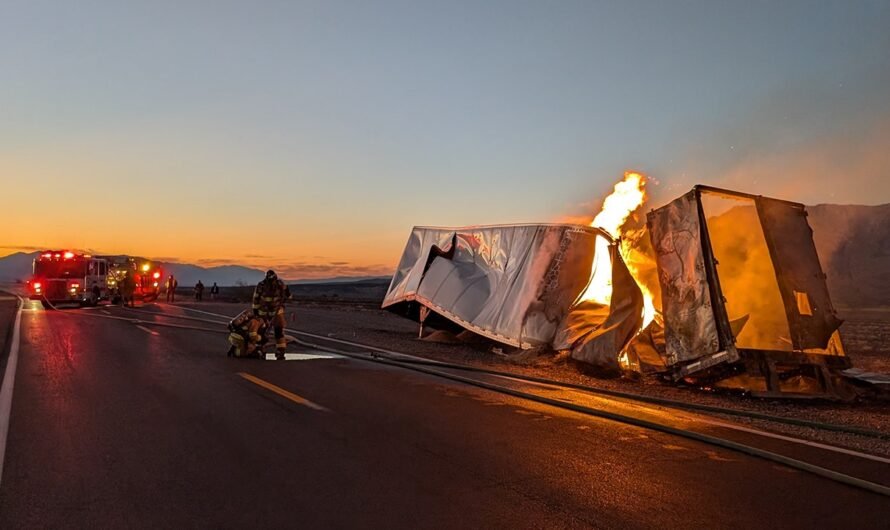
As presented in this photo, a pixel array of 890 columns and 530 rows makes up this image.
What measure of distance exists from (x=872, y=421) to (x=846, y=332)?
1902 centimetres

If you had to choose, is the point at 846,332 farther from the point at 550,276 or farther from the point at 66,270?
the point at 66,270

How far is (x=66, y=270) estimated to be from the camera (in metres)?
33.6

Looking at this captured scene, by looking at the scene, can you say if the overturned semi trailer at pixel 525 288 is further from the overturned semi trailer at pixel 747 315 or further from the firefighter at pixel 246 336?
the firefighter at pixel 246 336

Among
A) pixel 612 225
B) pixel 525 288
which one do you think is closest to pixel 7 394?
pixel 525 288

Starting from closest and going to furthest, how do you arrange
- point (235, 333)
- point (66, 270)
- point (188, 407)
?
point (188, 407) < point (235, 333) < point (66, 270)

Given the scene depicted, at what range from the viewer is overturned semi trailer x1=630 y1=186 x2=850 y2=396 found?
9.43 m

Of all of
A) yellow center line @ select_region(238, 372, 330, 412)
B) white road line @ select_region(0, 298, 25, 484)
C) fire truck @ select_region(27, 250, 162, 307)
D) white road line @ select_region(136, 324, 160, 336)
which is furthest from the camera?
fire truck @ select_region(27, 250, 162, 307)

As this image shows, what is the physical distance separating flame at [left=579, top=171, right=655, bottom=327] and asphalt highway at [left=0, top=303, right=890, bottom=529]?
200 inches

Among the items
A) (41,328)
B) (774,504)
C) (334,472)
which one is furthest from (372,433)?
(41,328)

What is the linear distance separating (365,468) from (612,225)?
32.1 ft

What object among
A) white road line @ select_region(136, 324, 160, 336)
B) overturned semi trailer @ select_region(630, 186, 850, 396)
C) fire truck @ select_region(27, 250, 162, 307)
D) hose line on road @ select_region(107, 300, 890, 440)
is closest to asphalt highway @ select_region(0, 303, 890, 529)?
hose line on road @ select_region(107, 300, 890, 440)

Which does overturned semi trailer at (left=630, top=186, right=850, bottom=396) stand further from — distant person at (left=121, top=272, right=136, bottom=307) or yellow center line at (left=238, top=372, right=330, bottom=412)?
distant person at (left=121, top=272, right=136, bottom=307)

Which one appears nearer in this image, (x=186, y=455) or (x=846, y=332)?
(x=186, y=455)

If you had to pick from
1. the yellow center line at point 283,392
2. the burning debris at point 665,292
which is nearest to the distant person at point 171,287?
the burning debris at point 665,292
